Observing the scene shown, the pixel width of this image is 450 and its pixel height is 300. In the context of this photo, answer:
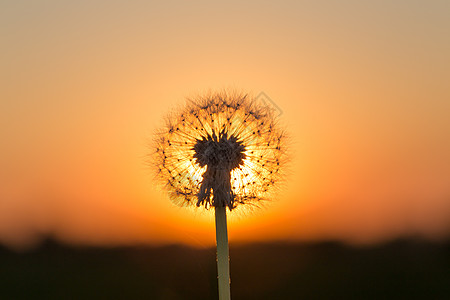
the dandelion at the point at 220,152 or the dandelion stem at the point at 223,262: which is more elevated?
the dandelion at the point at 220,152

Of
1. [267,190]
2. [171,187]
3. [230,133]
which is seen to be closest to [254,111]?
[230,133]

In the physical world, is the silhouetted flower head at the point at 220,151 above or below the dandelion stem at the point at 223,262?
above

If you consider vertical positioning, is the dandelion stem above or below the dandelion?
below

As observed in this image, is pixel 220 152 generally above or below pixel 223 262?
above

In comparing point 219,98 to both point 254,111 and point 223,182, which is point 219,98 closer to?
point 254,111

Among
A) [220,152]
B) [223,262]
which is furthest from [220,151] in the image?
[223,262]

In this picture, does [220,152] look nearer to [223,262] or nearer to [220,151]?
[220,151]
